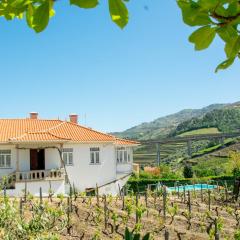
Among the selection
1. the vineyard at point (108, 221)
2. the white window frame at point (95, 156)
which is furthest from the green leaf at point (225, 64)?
the white window frame at point (95, 156)

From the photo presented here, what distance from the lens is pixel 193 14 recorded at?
1.33 m

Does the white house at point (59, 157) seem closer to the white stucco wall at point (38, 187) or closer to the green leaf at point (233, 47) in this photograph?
the white stucco wall at point (38, 187)

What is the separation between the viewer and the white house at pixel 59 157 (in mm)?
28578

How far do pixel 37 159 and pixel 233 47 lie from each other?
29.3 m

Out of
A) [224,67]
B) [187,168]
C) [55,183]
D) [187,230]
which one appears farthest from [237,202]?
[224,67]

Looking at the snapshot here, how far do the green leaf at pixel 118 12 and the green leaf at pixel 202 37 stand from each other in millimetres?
205

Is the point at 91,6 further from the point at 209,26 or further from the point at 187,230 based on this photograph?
the point at 187,230

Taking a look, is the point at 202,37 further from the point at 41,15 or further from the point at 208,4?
the point at 41,15

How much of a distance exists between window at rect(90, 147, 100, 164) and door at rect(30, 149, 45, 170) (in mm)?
3540

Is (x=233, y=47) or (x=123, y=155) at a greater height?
(x=123, y=155)

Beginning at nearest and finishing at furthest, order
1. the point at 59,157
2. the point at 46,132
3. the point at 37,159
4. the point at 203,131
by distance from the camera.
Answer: the point at 37,159 → the point at 59,157 → the point at 46,132 → the point at 203,131

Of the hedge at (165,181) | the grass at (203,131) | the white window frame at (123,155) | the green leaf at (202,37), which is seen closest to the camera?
the green leaf at (202,37)

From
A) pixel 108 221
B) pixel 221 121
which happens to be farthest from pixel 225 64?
pixel 221 121

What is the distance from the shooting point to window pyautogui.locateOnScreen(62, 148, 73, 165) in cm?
3108
